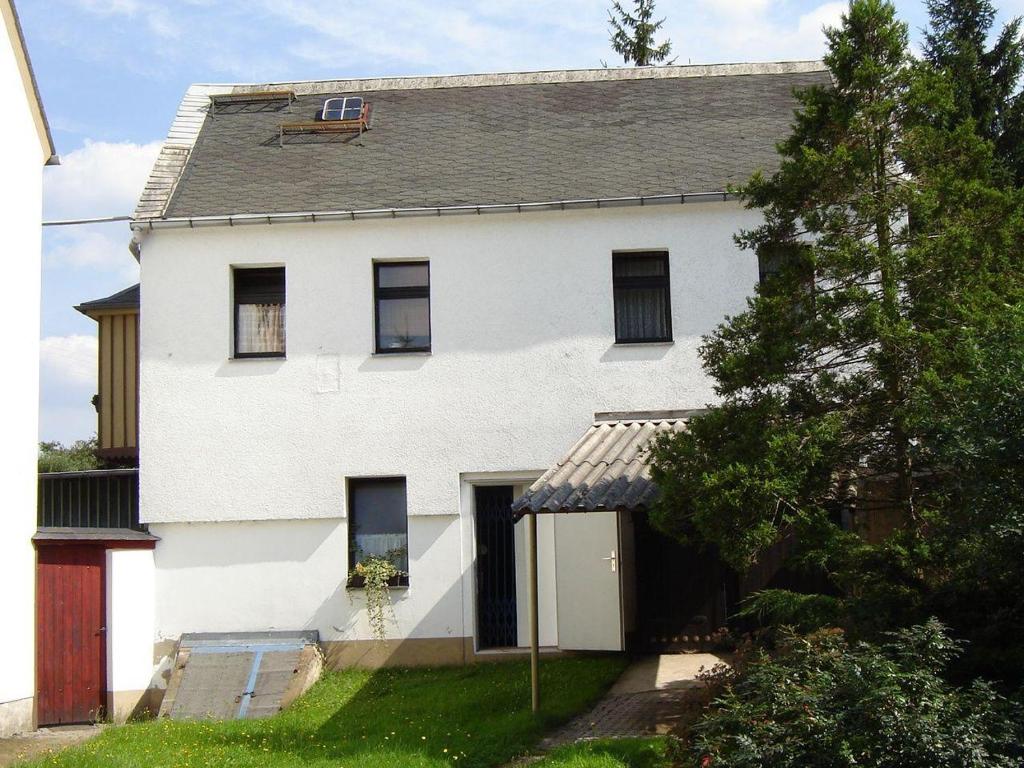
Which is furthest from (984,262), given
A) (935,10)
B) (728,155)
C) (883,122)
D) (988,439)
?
(935,10)

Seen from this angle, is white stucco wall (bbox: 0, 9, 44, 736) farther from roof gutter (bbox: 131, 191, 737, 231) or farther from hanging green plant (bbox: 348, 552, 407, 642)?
hanging green plant (bbox: 348, 552, 407, 642)

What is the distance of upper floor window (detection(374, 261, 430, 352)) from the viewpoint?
17203 millimetres

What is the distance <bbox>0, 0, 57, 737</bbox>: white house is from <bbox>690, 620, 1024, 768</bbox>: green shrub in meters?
9.24

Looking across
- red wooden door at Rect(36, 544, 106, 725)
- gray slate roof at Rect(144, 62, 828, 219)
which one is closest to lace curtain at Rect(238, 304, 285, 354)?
gray slate roof at Rect(144, 62, 828, 219)

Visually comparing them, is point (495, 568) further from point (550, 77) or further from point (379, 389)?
point (550, 77)

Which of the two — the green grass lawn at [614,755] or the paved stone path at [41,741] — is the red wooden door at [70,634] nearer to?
the paved stone path at [41,741]

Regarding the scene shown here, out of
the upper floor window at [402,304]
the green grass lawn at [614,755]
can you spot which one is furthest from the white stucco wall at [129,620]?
the green grass lawn at [614,755]

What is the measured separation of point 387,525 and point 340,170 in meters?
5.50

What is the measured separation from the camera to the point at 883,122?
417 inches

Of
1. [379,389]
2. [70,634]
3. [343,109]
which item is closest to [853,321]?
[379,389]

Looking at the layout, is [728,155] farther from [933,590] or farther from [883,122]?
[933,590]

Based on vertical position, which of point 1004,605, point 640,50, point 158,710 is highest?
point 640,50

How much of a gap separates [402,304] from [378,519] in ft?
10.2

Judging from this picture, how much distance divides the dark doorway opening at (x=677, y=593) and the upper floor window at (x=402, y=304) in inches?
170
